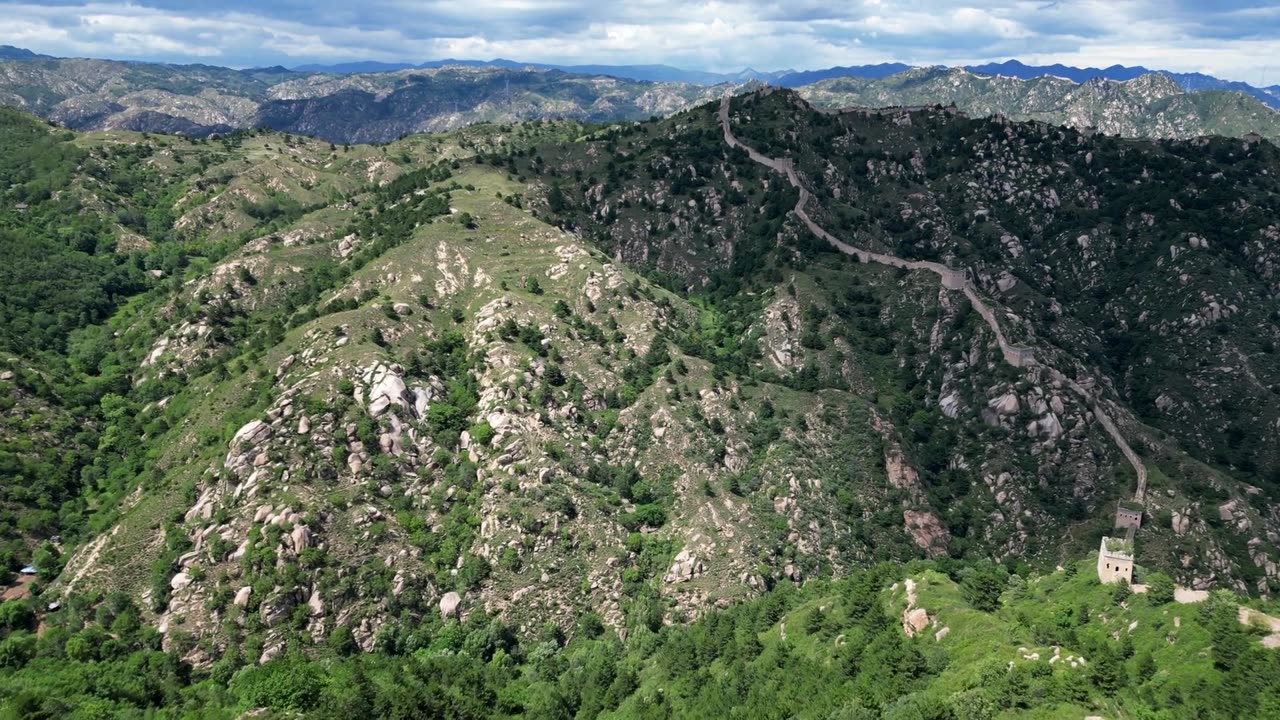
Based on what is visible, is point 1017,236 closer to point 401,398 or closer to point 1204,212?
point 1204,212

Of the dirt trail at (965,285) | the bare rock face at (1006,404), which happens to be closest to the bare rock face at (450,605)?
the bare rock face at (1006,404)

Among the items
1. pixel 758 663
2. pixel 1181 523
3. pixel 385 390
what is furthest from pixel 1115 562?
pixel 385 390

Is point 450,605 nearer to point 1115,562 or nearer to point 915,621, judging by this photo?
point 915,621

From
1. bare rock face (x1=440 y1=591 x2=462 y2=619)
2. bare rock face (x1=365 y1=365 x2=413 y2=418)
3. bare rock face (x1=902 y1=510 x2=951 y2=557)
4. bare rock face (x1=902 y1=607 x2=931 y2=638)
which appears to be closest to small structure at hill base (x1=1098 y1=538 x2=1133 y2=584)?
bare rock face (x1=902 y1=607 x2=931 y2=638)

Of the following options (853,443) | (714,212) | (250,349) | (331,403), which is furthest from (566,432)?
(714,212)

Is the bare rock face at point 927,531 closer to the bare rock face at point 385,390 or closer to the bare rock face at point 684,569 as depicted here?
the bare rock face at point 684,569
